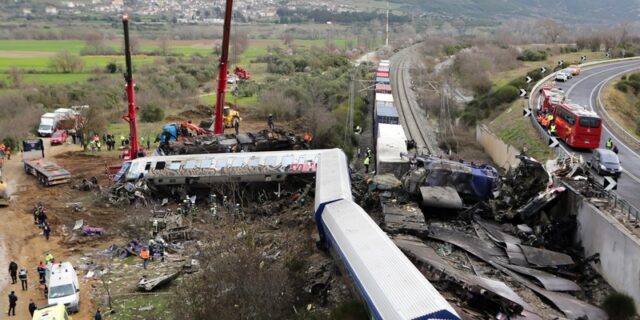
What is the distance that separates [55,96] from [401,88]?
1513 inches

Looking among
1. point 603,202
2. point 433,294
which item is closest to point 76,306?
point 433,294

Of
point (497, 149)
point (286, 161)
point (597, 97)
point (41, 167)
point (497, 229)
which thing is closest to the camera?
point (497, 229)

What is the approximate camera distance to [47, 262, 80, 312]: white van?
67.2 ft

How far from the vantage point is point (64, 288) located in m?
20.9

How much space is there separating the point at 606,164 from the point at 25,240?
2689 cm

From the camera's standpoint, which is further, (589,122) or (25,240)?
(589,122)

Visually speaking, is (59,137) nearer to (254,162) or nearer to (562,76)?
(254,162)

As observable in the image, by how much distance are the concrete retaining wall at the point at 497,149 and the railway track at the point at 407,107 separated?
3698 mm

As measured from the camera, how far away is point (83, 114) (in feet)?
160

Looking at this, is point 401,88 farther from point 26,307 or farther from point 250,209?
point 26,307

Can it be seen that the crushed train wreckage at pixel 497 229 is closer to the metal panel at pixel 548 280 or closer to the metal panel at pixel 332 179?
the metal panel at pixel 548 280

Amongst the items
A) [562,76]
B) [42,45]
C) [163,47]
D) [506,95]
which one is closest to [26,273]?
[506,95]

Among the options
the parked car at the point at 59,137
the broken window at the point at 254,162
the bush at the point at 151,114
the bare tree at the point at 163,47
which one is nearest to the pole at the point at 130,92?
the broken window at the point at 254,162

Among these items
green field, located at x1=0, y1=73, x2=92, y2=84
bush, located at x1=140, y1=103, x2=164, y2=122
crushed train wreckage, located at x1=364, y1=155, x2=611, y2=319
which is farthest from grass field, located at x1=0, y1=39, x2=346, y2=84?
crushed train wreckage, located at x1=364, y1=155, x2=611, y2=319
